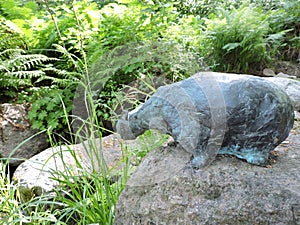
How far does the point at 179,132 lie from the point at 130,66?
997 millimetres

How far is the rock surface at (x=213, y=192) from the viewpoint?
1.36 m

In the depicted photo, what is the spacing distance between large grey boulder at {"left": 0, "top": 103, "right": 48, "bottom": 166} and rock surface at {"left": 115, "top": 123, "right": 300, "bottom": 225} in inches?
99.2

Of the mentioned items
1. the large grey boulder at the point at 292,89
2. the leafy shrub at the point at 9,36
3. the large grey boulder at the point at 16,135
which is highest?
the leafy shrub at the point at 9,36

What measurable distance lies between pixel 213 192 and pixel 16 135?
3.11m

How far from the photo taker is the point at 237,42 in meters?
4.34

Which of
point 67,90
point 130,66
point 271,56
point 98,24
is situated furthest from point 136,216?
point 271,56

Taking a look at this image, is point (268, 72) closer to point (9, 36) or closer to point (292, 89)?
point (292, 89)

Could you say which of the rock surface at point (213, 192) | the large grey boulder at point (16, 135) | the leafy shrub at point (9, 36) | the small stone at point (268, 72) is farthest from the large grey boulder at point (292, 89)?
the leafy shrub at point (9, 36)

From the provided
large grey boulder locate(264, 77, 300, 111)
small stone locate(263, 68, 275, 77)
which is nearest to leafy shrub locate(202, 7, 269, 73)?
small stone locate(263, 68, 275, 77)

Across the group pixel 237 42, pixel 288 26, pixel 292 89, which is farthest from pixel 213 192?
pixel 288 26

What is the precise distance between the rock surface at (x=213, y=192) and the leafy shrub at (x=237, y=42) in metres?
2.72

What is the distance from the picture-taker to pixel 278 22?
4.89 m

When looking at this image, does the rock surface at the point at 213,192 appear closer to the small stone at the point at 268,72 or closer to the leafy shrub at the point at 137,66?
the leafy shrub at the point at 137,66

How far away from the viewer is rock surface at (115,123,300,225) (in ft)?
4.47
